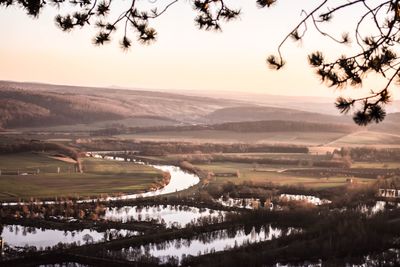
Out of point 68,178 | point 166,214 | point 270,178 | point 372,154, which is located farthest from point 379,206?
point 372,154

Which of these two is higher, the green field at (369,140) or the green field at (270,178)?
the green field at (369,140)

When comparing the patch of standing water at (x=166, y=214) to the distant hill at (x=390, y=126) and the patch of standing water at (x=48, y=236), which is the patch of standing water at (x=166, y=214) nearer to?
the patch of standing water at (x=48, y=236)

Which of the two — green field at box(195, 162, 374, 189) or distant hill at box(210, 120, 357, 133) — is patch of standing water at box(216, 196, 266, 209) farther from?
distant hill at box(210, 120, 357, 133)

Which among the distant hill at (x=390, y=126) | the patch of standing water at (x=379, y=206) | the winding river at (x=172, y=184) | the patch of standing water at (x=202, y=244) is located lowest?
the winding river at (x=172, y=184)

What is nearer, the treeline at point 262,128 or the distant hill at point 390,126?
the distant hill at point 390,126

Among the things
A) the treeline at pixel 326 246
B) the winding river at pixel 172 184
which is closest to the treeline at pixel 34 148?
the winding river at pixel 172 184

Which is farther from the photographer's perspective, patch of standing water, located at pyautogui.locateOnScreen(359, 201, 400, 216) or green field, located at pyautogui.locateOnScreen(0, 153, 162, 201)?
green field, located at pyautogui.locateOnScreen(0, 153, 162, 201)

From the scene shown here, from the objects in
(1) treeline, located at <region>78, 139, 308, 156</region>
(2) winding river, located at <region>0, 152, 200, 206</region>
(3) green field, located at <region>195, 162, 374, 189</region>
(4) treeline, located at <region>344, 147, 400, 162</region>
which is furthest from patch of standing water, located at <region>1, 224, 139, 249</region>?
(4) treeline, located at <region>344, 147, 400, 162</region>
